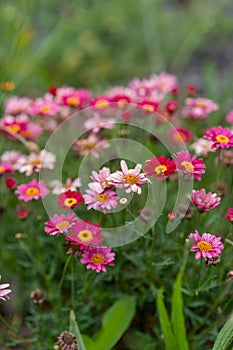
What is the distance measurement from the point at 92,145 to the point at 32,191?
21 centimetres

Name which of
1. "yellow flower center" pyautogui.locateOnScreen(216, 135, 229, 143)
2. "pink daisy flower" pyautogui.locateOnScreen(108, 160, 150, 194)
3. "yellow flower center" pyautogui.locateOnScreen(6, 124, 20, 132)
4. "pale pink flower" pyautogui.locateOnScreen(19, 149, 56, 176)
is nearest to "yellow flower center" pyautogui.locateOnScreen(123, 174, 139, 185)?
"pink daisy flower" pyautogui.locateOnScreen(108, 160, 150, 194)

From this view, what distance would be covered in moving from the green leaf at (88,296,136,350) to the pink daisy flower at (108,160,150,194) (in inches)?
12.9

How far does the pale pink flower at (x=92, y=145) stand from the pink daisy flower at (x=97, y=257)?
0.32m

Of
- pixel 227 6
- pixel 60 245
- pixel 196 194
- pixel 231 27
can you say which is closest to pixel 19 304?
pixel 60 245

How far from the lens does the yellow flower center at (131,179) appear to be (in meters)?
1.00

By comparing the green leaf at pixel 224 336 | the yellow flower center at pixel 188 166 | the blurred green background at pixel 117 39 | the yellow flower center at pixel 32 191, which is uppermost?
the blurred green background at pixel 117 39

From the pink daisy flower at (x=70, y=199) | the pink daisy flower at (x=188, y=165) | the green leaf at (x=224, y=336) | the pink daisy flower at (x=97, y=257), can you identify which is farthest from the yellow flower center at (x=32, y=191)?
the green leaf at (x=224, y=336)

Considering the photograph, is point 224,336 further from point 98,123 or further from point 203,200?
point 98,123

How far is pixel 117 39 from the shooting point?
272cm

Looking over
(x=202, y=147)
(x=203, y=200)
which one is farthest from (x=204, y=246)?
(x=202, y=147)

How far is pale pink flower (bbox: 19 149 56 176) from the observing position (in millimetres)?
1271

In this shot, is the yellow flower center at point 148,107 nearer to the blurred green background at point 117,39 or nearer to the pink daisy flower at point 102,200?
the pink daisy flower at point 102,200

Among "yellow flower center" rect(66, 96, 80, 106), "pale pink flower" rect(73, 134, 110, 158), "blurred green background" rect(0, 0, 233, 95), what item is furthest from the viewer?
"blurred green background" rect(0, 0, 233, 95)

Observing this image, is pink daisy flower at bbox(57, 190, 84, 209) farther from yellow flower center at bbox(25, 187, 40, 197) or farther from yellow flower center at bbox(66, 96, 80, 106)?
yellow flower center at bbox(66, 96, 80, 106)
